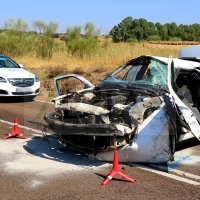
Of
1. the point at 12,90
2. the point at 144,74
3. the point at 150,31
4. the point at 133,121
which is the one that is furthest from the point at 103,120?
the point at 150,31

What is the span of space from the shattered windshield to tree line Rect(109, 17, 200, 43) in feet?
193

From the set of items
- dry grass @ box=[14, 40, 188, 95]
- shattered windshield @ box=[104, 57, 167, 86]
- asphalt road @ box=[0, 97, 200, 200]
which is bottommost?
asphalt road @ box=[0, 97, 200, 200]

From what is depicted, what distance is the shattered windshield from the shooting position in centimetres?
644

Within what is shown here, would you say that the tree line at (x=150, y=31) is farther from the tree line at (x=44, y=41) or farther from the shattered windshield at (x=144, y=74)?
the shattered windshield at (x=144, y=74)

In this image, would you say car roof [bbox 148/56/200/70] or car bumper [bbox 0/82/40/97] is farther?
car bumper [bbox 0/82/40/97]

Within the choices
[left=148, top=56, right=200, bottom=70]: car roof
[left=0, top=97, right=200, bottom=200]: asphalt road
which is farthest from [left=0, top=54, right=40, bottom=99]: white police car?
[left=148, top=56, right=200, bottom=70]: car roof

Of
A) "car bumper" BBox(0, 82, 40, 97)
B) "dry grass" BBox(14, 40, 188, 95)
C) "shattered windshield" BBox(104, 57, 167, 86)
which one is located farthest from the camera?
"dry grass" BBox(14, 40, 188, 95)

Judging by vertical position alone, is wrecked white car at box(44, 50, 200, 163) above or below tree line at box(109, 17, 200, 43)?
below

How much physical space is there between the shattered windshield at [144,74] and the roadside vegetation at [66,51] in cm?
822

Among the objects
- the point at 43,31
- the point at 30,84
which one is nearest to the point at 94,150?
the point at 30,84

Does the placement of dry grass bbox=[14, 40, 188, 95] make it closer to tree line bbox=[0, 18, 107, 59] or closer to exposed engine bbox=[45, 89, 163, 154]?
tree line bbox=[0, 18, 107, 59]

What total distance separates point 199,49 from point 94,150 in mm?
4444

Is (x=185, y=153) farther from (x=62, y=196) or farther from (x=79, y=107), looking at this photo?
(x=62, y=196)

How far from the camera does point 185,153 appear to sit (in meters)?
6.67
